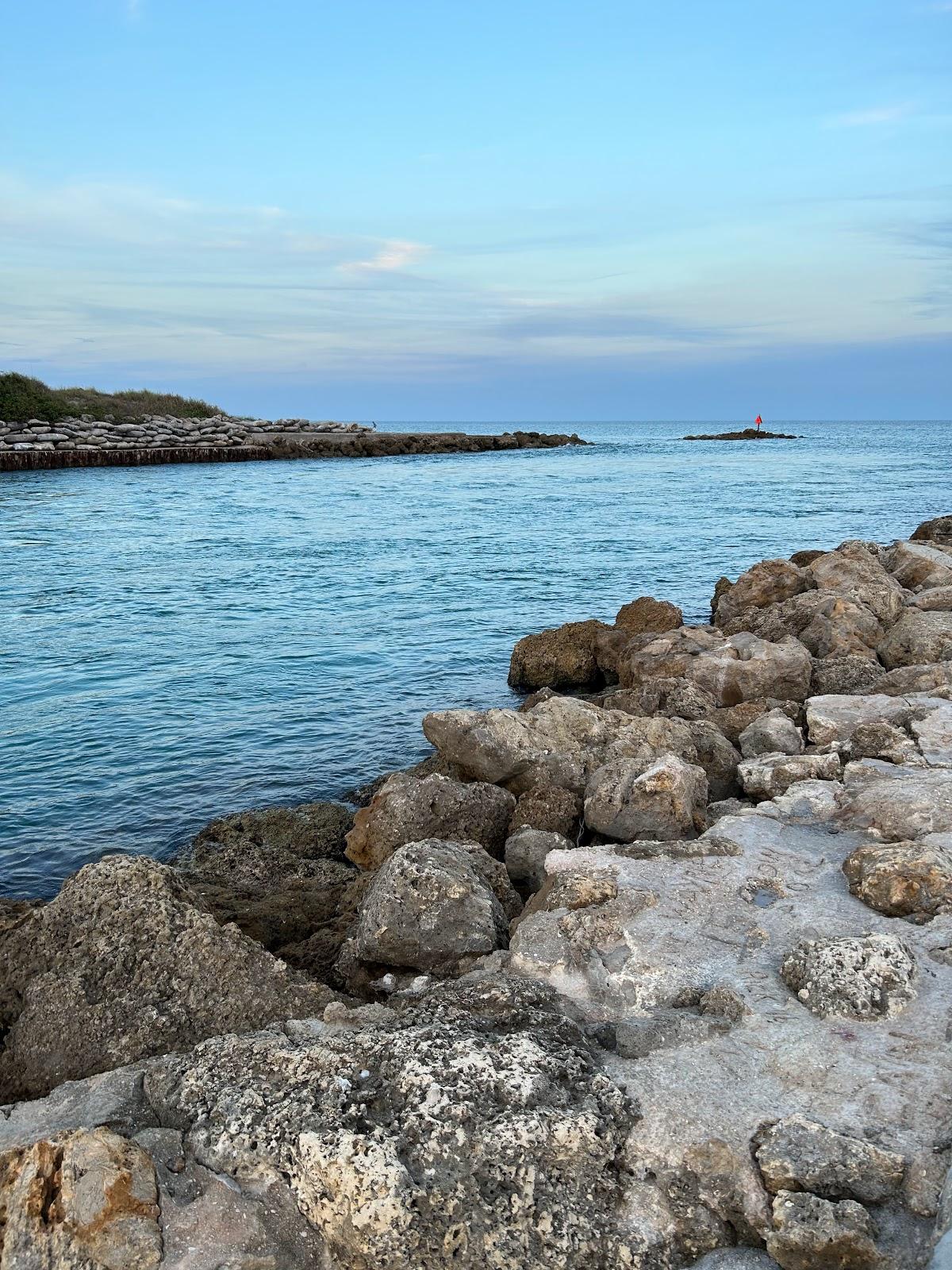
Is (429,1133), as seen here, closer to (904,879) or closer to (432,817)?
(904,879)

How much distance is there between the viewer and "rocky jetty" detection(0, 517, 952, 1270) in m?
3.04

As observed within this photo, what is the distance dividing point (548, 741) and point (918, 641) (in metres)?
4.64

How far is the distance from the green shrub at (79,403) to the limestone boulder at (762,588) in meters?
52.9

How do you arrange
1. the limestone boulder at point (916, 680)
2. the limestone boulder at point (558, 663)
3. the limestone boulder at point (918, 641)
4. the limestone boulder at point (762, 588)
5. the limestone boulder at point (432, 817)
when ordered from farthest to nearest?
1. the limestone boulder at point (762, 588)
2. the limestone boulder at point (558, 663)
3. the limestone boulder at point (918, 641)
4. the limestone boulder at point (916, 680)
5. the limestone boulder at point (432, 817)

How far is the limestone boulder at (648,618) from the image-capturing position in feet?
41.7

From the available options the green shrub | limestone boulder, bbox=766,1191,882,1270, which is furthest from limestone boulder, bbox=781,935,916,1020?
the green shrub

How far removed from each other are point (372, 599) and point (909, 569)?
9837 millimetres

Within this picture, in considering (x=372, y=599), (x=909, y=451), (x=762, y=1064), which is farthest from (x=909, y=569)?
(x=909, y=451)

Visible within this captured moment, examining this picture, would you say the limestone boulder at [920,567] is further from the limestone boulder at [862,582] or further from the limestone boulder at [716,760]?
the limestone boulder at [716,760]

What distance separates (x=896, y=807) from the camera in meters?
5.65

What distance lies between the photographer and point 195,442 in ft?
203

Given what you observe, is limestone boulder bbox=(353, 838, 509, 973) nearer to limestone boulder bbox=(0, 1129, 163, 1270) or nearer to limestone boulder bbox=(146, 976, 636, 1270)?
limestone boulder bbox=(146, 976, 636, 1270)

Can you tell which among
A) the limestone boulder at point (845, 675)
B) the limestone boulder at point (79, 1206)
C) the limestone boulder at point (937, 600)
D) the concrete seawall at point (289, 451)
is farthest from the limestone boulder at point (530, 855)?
the concrete seawall at point (289, 451)

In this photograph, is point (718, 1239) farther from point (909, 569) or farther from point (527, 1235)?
point (909, 569)
